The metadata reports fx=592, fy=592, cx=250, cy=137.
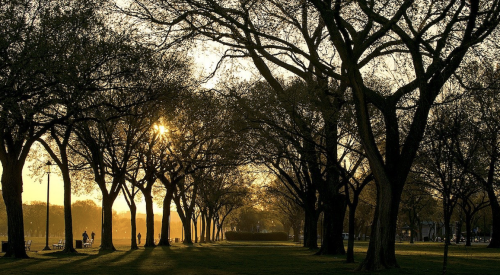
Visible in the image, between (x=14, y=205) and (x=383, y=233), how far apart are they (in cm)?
1734

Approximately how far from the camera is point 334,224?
30953 millimetres

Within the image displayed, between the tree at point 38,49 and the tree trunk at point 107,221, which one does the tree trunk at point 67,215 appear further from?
the tree at point 38,49

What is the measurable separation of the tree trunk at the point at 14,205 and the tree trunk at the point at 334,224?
49.7ft

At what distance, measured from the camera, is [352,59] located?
19.0m

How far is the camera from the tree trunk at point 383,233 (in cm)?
1869

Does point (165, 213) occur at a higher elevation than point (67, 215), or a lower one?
lower

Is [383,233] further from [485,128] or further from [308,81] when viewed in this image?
[485,128]

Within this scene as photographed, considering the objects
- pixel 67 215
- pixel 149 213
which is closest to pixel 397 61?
pixel 67 215

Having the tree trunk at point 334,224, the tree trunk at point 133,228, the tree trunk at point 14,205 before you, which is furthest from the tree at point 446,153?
the tree trunk at point 133,228

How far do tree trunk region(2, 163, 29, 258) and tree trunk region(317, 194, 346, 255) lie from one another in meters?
15.1

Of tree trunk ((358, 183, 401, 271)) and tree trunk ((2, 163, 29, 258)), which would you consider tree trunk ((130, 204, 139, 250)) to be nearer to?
tree trunk ((2, 163, 29, 258))

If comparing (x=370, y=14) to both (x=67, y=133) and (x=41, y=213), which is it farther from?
(x=41, y=213)

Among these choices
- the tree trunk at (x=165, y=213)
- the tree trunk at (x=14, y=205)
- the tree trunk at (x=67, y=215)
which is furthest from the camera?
the tree trunk at (x=165, y=213)

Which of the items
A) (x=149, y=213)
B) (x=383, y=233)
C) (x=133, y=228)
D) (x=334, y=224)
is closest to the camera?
(x=383, y=233)
